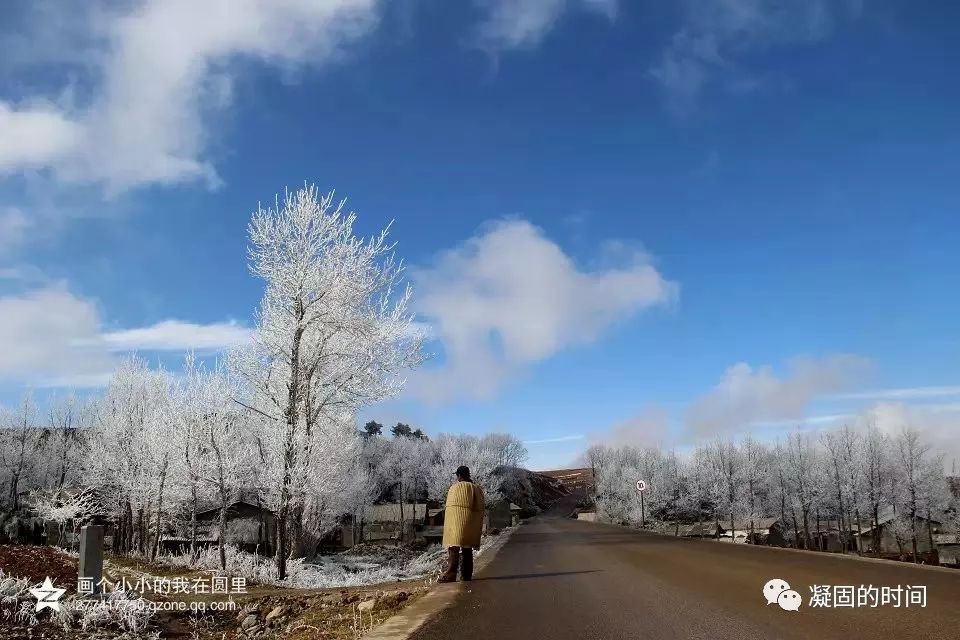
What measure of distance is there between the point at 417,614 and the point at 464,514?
2.63m

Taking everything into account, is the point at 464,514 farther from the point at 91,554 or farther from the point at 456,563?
the point at 91,554

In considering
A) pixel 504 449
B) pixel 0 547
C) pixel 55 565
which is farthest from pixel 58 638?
pixel 504 449

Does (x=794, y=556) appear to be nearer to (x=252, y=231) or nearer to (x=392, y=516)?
(x=252, y=231)

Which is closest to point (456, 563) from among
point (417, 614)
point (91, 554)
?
point (417, 614)

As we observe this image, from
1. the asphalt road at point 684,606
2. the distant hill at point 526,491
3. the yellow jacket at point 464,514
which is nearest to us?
the asphalt road at point 684,606

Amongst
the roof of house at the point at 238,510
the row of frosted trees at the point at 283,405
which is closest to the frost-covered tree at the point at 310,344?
the row of frosted trees at the point at 283,405

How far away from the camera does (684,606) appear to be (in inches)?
298

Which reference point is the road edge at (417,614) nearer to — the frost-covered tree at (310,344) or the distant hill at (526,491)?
the frost-covered tree at (310,344)

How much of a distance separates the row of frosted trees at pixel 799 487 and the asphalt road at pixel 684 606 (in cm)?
4389

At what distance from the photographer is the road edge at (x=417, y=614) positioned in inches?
252

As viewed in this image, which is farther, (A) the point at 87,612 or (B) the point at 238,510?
(B) the point at 238,510

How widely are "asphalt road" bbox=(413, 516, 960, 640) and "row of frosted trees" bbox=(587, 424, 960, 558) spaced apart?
43886 millimetres

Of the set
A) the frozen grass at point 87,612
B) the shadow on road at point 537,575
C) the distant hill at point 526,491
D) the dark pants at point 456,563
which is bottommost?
the distant hill at point 526,491

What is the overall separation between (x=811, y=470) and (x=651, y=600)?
92.9 metres
